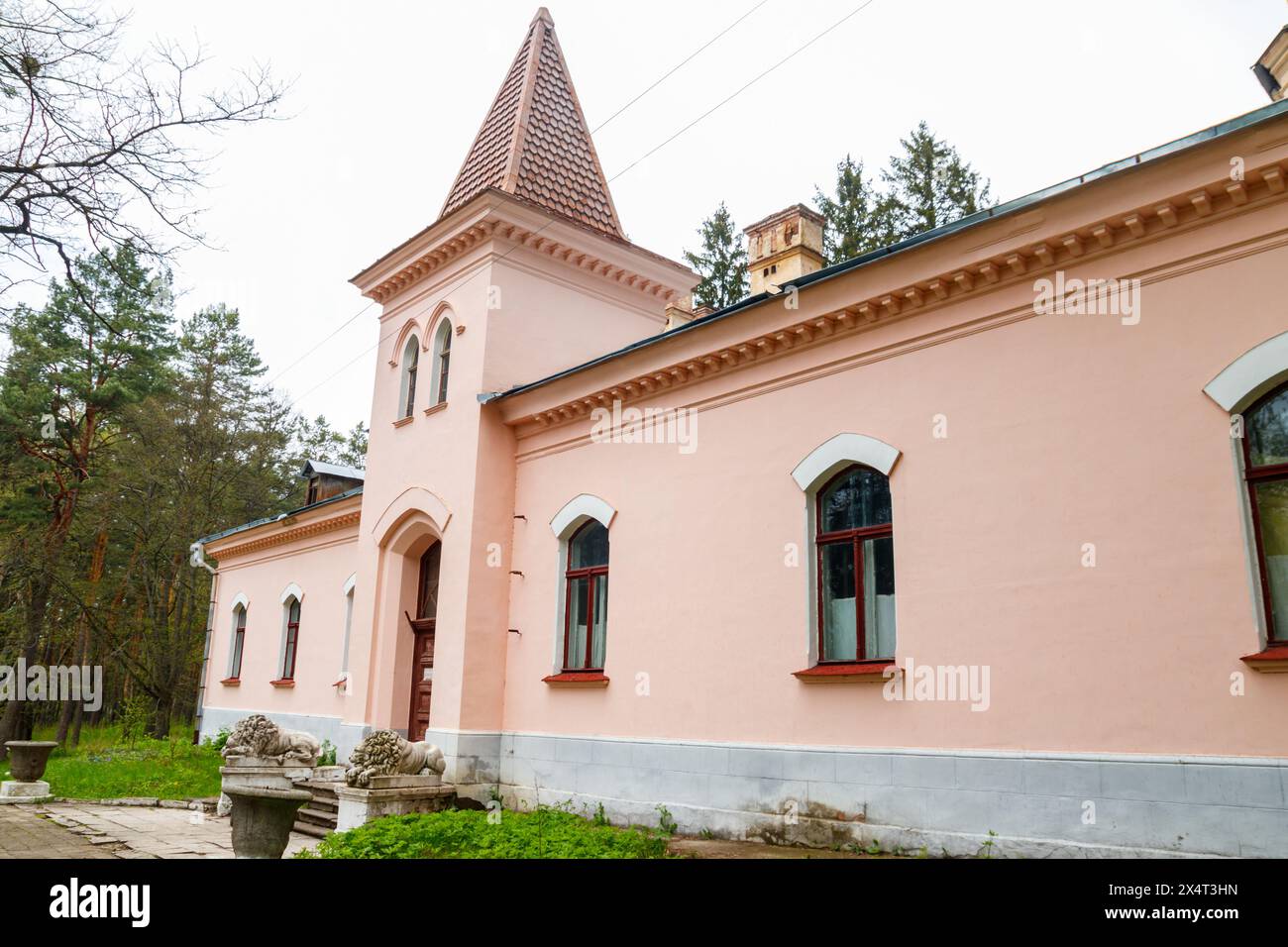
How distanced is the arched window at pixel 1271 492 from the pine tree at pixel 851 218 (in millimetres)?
23226

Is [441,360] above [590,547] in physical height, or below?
above

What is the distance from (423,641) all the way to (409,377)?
4.44m

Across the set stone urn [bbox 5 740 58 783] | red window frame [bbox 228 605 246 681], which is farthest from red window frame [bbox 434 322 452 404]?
red window frame [bbox 228 605 246 681]

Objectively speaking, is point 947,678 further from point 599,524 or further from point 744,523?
point 599,524

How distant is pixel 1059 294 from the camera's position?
810cm

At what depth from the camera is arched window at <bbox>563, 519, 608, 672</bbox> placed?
12359 mm

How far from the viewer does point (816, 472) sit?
9.66 m

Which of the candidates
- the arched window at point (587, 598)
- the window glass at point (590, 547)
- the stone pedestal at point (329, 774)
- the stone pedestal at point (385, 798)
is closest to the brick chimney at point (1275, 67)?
the window glass at point (590, 547)

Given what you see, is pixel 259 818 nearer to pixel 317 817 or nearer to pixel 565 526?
pixel 317 817

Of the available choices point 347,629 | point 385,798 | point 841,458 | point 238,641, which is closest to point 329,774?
point 385,798

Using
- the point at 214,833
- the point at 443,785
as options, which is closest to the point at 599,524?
the point at 443,785
